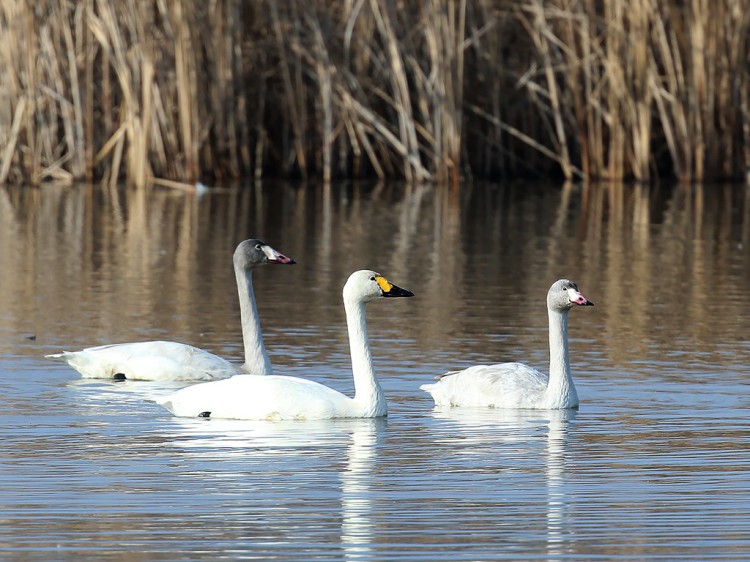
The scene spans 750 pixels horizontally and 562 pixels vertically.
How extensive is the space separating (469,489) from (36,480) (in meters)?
1.73

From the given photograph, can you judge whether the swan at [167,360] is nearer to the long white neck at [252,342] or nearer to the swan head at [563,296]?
the long white neck at [252,342]

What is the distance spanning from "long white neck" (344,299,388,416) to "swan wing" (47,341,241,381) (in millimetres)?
1450

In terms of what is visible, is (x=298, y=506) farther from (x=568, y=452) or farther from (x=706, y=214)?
(x=706, y=214)

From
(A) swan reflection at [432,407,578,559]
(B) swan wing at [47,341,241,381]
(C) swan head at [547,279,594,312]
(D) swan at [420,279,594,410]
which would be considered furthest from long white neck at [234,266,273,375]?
(C) swan head at [547,279,594,312]

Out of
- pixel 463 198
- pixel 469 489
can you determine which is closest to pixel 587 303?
pixel 469 489

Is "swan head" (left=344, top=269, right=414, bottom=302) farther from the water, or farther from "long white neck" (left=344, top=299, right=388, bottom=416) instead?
the water

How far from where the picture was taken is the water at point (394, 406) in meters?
5.90

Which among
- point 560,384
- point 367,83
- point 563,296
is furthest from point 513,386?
point 367,83

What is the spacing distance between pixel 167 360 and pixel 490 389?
202 cm

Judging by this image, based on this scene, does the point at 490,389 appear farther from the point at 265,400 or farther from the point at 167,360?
the point at 167,360

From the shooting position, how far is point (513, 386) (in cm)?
896

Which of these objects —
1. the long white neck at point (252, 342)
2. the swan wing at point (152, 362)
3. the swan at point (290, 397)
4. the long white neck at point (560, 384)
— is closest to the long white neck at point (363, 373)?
the swan at point (290, 397)

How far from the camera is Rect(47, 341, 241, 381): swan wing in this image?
32.1ft

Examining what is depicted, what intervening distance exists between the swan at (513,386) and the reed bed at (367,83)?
1378cm
